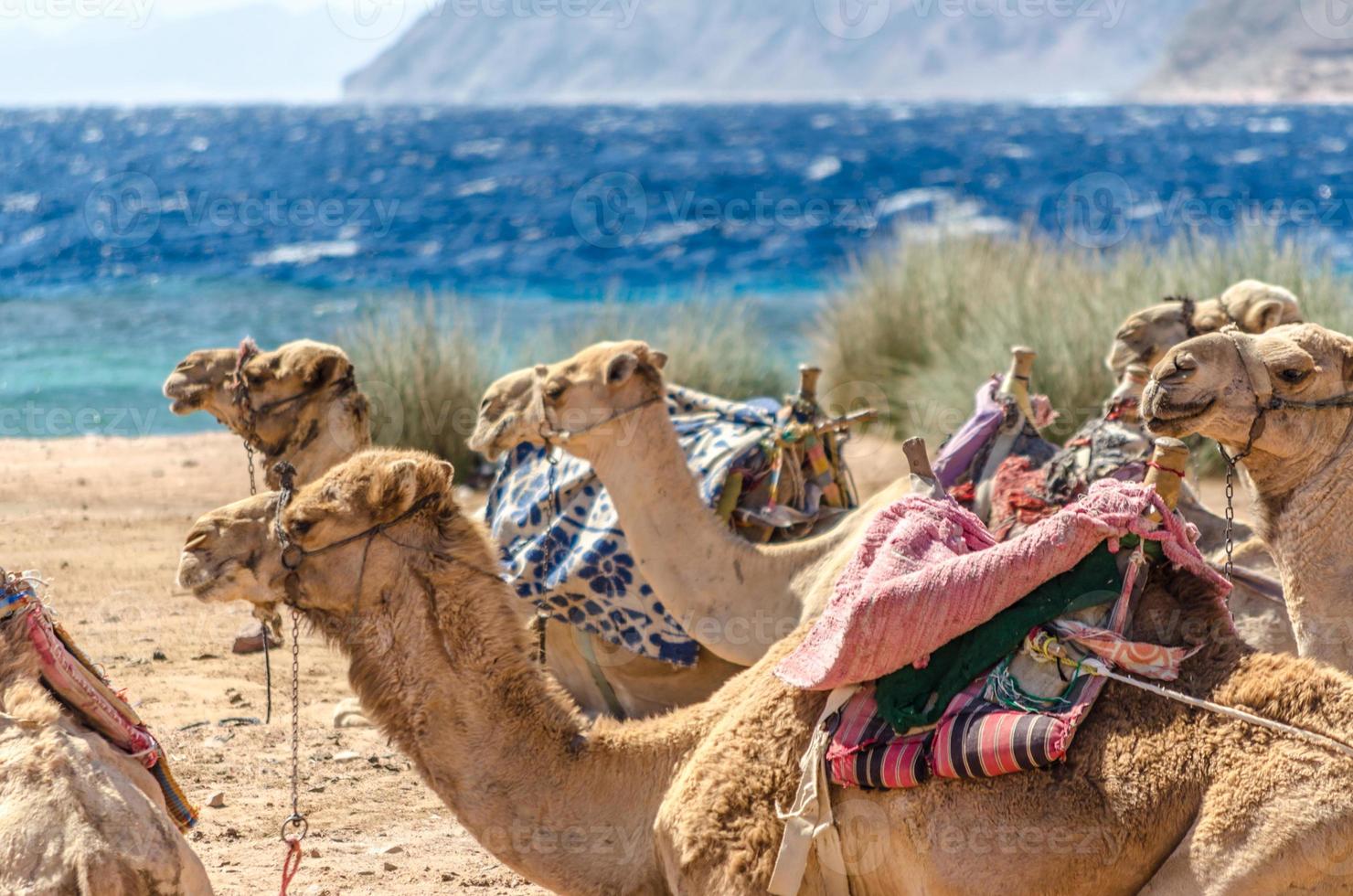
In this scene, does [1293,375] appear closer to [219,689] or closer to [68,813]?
[68,813]

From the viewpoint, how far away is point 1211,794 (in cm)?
298

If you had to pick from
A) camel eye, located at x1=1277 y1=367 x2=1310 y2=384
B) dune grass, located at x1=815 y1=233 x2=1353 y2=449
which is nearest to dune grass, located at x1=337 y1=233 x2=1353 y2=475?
dune grass, located at x1=815 y1=233 x2=1353 y2=449

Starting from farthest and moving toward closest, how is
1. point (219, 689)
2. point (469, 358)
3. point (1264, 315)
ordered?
point (469, 358) → point (219, 689) → point (1264, 315)

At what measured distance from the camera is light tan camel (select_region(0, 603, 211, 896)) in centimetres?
324

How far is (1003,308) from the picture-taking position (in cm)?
1255

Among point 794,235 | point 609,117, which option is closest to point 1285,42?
point 609,117

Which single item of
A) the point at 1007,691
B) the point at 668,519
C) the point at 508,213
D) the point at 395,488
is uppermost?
the point at 395,488

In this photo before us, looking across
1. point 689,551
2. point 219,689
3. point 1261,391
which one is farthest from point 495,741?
point 219,689

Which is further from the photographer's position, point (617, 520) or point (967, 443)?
point (617, 520)

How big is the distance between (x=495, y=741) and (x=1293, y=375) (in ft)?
7.03

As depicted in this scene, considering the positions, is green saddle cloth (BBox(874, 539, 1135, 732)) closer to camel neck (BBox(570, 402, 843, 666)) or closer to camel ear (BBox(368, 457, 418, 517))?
camel ear (BBox(368, 457, 418, 517))

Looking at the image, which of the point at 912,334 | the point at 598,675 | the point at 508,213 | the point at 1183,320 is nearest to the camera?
the point at 598,675

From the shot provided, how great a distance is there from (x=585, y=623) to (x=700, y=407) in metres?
1.19

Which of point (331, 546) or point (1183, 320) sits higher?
point (331, 546)
